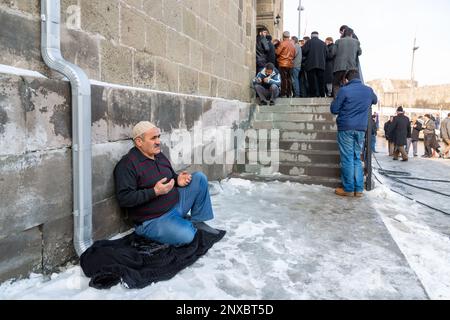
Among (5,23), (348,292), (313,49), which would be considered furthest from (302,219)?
(313,49)

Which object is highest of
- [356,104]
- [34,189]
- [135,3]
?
[135,3]

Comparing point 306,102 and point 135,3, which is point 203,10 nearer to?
point 135,3

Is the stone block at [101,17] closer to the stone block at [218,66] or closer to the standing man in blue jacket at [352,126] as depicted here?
the stone block at [218,66]

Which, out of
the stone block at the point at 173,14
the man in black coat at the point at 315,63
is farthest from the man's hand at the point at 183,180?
the man in black coat at the point at 315,63

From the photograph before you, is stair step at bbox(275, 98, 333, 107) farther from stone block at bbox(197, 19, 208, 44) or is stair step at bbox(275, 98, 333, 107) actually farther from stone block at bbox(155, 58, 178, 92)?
stone block at bbox(155, 58, 178, 92)

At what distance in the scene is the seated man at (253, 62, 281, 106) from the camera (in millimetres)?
8070

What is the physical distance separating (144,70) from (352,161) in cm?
330

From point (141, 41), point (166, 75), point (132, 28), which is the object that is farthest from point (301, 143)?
point (132, 28)

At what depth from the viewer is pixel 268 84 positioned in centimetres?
820

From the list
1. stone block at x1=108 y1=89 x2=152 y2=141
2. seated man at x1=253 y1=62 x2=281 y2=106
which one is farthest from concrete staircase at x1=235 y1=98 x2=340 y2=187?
stone block at x1=108 y1=89 x2=152 y2=141

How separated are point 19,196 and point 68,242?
602 mm

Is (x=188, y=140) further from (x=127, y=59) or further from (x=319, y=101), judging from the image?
(x=319, y=101)

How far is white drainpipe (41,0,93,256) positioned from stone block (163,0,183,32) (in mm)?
1787

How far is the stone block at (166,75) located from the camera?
3953mm
